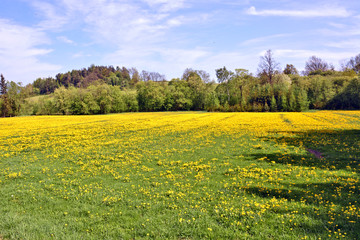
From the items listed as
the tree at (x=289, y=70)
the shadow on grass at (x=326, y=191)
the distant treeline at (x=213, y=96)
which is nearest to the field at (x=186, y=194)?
the shadow on grass at (x=326, y=191)

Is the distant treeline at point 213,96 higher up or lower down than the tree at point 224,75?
lower down

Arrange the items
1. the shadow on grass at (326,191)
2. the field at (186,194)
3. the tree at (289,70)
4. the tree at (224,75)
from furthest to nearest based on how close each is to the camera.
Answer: the tree at (289,70)
the tree at (224,75)
the field at (186,194)
the shadow on grass at (326,191)

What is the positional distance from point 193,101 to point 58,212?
92.9 metres

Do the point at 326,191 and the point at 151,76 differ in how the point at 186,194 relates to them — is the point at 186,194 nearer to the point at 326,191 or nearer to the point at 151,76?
the point at 326,191

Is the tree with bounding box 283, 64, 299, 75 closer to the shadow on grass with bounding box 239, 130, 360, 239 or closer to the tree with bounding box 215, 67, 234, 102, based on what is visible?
the tree with bounding box 215, 67, 234, 102

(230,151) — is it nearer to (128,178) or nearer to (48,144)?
(128,178)

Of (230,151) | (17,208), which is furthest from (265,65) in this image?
(17,208)

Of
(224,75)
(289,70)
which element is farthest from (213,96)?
(289,70)

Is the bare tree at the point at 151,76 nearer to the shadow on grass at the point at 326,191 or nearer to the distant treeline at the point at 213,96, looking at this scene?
the distant treeline at the point at 213,96

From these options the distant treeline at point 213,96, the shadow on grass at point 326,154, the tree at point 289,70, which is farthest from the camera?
the tree at point 289,70

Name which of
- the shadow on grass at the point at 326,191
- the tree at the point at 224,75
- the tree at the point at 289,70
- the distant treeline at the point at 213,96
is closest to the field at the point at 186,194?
the shadow on grass at the point at 326,191

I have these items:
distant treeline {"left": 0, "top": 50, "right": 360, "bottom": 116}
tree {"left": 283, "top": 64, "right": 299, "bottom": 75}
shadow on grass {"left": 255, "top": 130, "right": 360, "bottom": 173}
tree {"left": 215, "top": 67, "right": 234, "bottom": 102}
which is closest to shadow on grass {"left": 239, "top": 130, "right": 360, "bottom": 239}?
shadow on grass {"left": 255, "top": 130, "right": 360, "bottom": 173}

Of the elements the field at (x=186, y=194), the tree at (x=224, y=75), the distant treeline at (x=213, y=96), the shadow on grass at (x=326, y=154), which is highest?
the tree at (x=224, y=75)

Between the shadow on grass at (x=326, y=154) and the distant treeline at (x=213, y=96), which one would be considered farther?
the distant treeline at (x=213, y=96)
